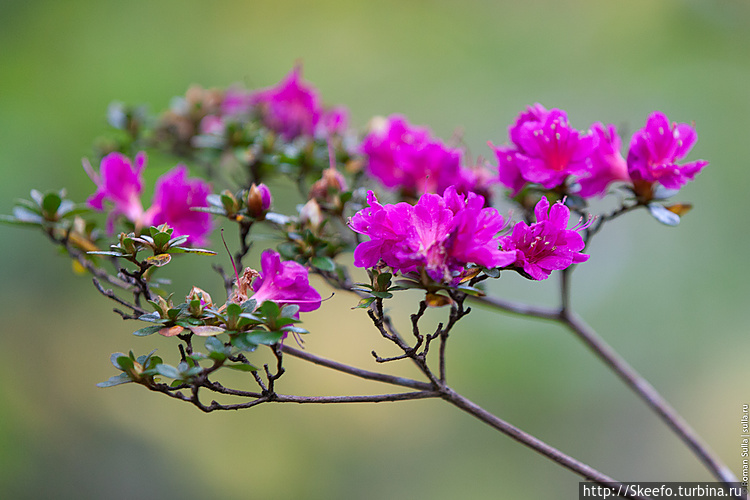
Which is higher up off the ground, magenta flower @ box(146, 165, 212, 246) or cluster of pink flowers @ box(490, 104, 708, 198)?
cluster of pink flowers @ box(490, 104, 708, 198)

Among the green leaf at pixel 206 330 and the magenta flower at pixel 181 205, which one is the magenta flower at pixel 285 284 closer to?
the green leaf at pixel 206 330

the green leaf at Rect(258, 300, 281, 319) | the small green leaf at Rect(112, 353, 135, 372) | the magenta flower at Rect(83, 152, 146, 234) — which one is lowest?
the small green leaf at Rect(112, 353, 135, 372)

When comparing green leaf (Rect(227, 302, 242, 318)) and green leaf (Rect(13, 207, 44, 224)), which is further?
green leaf (Rect(13, 207, 44, 224))

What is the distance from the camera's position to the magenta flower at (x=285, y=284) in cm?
84

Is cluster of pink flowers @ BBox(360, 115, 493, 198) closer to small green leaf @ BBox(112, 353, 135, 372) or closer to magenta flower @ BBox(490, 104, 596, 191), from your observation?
magenta flower @ BBox(490, 104, 596, 191)

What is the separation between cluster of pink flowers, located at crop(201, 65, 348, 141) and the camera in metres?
1.43

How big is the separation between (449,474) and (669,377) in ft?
3.18

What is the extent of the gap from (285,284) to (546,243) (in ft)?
1.07

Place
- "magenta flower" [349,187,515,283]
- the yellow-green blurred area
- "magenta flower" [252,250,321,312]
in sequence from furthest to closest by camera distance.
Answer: the yellow-green blurred area < "magenta flower" [252,250,321,312] < "magenta flower" [349,187,515,283]

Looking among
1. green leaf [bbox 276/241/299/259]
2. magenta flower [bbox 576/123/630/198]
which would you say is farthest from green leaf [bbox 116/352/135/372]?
magenta flower [bbox 576/123/630/198]

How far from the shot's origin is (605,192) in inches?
40.4

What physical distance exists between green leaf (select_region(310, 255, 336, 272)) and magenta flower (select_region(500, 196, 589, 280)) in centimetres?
26

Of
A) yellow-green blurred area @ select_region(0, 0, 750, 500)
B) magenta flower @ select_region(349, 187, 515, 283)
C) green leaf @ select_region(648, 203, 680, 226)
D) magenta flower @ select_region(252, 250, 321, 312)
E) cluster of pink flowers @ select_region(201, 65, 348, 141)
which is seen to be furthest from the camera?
yellow-green blurred area @ select_region(0, 0, 750, 500)

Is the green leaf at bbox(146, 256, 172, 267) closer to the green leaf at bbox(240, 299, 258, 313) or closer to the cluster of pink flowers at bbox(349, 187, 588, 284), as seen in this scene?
the green leaf at bbox(240, 299, 258, 313)
